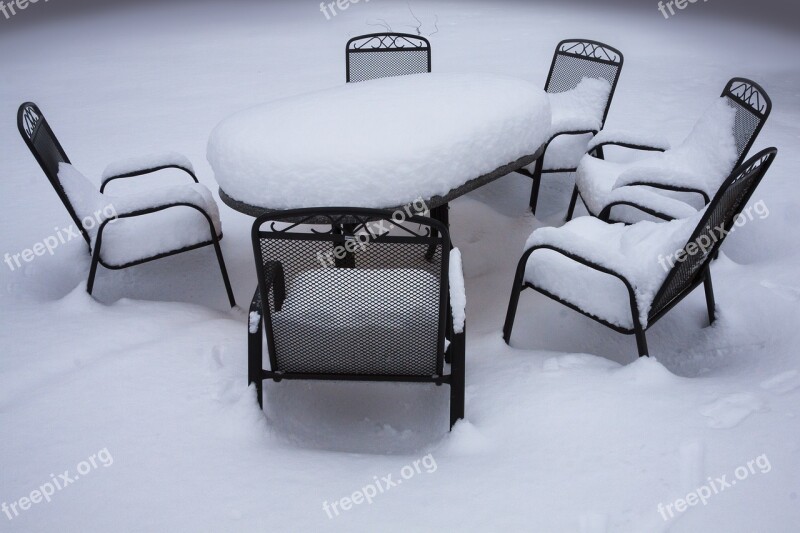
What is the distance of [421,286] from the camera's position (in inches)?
71.9

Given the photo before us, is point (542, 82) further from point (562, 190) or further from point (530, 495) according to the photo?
point (530, 495)

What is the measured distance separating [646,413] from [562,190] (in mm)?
2249

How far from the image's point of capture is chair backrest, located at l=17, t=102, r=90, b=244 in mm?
2479

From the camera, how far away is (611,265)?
2.12 meters

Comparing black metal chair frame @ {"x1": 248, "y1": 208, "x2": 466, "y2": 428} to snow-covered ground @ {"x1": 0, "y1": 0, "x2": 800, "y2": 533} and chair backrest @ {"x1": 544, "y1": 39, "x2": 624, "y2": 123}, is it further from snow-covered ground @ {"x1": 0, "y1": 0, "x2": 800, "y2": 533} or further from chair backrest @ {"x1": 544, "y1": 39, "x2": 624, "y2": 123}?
chair backrest @ {"x1": 544, "y1": 39, "x2": 624, "y2": 123}

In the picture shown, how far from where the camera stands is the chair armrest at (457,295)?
1920 millimetres

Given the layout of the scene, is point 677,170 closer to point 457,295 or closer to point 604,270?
point 604,270

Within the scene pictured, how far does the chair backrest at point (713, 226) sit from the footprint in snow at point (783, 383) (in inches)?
15.7

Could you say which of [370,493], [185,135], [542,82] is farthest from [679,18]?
[370,493]
